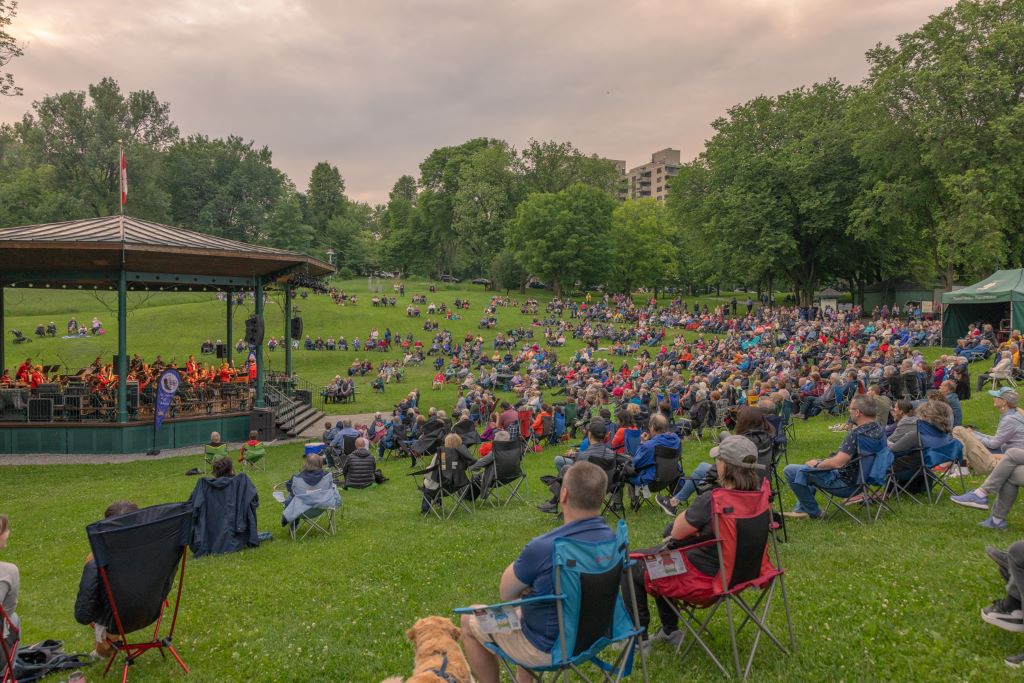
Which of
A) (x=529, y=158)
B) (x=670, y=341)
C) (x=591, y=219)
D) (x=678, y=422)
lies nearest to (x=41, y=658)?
(x=678, y=422)

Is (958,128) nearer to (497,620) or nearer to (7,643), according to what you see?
(497,620)

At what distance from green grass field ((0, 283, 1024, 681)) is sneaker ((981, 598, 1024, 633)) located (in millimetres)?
208

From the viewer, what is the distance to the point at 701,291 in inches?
3049

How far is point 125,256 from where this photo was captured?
16.4 meters

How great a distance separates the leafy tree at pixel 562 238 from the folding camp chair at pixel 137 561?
183 ft

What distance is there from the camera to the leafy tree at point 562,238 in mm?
59688

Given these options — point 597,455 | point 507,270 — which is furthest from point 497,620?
point 507,270

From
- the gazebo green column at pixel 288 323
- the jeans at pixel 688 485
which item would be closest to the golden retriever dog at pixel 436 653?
the jeans at pixel 688 485

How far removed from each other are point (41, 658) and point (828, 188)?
138 ft

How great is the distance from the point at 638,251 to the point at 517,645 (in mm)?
61760

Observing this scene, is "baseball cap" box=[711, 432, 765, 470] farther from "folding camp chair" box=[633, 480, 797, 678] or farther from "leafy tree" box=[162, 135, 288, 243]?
"leafy tree" box=[162, 135, 288, 243]

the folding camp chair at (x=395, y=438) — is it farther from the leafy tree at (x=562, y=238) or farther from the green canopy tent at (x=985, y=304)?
the leafy tree at (x=562, y=238)

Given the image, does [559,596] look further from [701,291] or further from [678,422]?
[701,291]

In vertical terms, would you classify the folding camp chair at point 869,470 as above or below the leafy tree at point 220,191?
below
